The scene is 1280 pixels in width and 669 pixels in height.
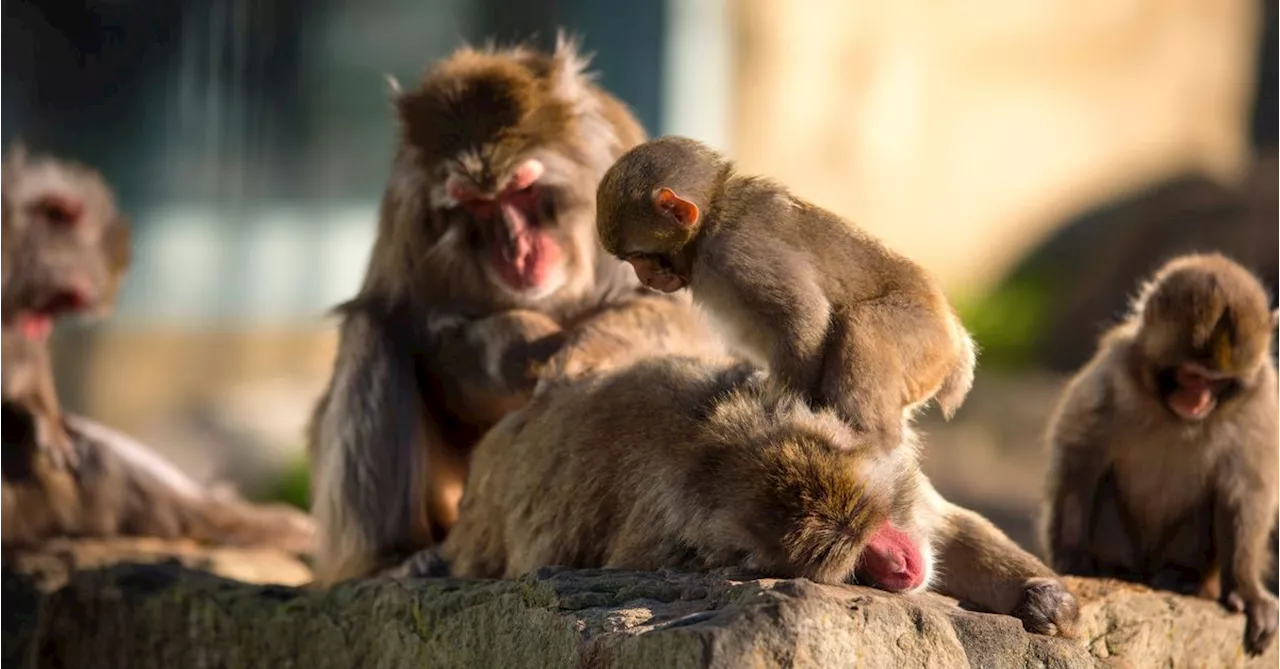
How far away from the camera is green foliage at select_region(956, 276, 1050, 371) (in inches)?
518

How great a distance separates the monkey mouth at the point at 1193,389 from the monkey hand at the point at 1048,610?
1260 mm

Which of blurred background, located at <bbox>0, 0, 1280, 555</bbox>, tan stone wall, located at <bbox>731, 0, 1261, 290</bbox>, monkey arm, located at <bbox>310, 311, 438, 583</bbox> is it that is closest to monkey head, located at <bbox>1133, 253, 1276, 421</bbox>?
monkey arm, located at <bbox>310, 311, 438, 583</bbox>

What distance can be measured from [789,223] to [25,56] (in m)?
7.73

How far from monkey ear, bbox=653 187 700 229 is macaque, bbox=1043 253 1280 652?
1.68 metres

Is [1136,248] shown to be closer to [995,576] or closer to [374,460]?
[374,460]

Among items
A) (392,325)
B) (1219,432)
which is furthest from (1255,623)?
(392,325)

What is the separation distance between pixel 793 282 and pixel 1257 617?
1905mm

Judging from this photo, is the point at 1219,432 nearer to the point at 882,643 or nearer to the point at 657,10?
the point at 882,643

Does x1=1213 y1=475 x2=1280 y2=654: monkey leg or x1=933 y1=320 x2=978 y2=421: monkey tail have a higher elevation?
x1=933 y1=320 x2=978 y2=421: monkey tail

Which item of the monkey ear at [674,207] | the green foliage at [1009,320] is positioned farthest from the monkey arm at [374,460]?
the green foliage at [1009,320]

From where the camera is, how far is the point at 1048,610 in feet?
11.5

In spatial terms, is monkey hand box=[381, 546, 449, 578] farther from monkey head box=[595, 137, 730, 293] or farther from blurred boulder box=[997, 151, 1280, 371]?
blurred boulder box=[997, 151, 1280, 371]

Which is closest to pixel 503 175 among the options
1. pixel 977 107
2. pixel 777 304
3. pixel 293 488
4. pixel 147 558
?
pixel 777 304

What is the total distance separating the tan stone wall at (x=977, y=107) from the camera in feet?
42.0
